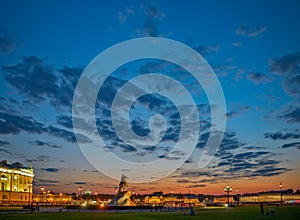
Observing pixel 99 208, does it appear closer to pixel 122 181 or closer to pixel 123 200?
pixel 123 200

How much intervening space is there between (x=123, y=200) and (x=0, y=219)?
55203 mm

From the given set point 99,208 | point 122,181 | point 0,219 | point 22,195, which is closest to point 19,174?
point 22,195

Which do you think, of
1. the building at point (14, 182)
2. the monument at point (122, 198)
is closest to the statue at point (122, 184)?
the monument at point (122, 198)

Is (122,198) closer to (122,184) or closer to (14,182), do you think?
(122,184)

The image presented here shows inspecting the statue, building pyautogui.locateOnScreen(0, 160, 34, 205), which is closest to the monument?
the statue

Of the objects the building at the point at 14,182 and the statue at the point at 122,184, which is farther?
the building at the point at 14,182

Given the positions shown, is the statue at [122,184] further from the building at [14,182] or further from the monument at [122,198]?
the building at [14,182]

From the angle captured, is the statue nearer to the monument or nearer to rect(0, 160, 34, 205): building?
the monument

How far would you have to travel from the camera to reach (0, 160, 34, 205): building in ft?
491

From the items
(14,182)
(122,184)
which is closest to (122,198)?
(122,184)

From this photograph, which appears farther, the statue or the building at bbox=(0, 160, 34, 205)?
the building at bbox=(0, 160, 34, 205)

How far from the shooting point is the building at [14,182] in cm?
14970

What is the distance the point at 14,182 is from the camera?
6304 inches

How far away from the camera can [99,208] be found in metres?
79.0
